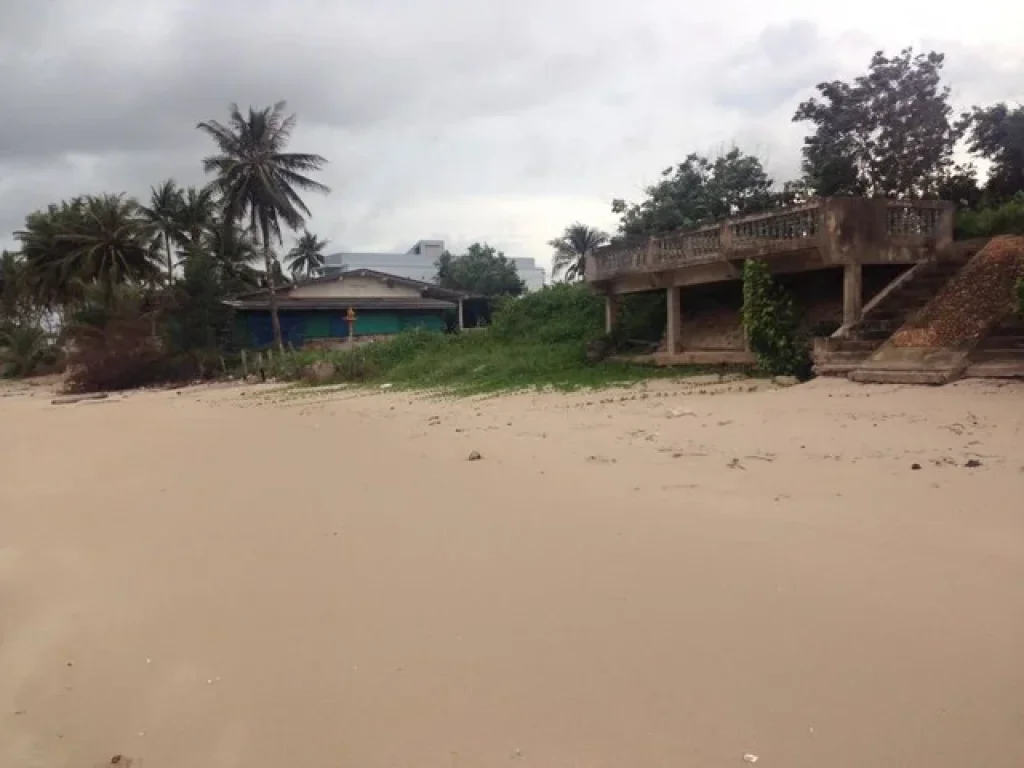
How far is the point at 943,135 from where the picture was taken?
65.5ft

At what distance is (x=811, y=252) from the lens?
13.8 meters

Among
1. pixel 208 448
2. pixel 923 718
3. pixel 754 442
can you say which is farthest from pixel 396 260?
pixel 923 718

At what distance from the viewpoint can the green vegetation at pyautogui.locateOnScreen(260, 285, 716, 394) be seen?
17.0m

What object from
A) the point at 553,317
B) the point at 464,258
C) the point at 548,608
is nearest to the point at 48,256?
the point at 464,258

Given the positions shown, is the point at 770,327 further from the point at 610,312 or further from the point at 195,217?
the point at 195,217

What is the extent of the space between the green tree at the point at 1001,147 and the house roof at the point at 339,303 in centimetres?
2266

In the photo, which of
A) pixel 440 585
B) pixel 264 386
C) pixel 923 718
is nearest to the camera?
pixel 923 718

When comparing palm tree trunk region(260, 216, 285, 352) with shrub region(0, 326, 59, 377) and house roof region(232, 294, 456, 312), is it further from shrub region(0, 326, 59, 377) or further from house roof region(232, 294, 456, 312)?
shrub region(0, 326, 59, 377)

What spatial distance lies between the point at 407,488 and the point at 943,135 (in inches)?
735

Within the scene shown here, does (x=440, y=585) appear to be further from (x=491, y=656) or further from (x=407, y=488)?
(x=407, y=488)

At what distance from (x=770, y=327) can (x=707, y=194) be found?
10.6 m

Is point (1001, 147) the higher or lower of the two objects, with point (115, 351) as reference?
higher

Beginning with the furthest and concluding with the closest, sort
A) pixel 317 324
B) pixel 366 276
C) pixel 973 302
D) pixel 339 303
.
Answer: pixel 366 276 < pixel 317 324 < pixel 339 303 < pixel 973 302

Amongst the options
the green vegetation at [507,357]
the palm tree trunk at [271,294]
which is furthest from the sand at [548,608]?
the palm tree trunk at [271,294]
